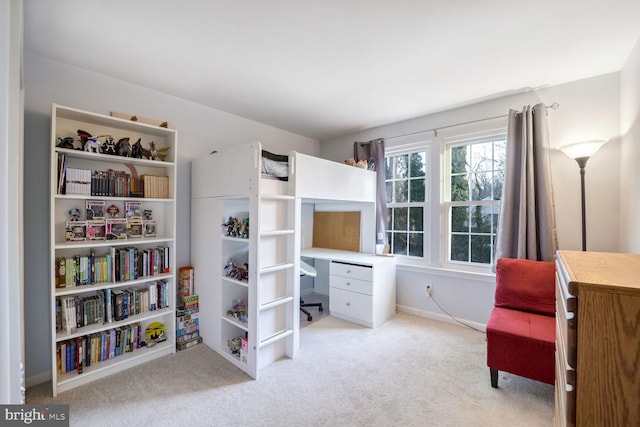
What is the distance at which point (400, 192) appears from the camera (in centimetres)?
345

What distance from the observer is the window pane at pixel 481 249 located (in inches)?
111

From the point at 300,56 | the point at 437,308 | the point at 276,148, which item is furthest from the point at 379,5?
the point at 437,308

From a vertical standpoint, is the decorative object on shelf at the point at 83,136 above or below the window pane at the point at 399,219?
above

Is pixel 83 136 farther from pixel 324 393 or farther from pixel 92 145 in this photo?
pixel 324 393

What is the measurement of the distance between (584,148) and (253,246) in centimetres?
273

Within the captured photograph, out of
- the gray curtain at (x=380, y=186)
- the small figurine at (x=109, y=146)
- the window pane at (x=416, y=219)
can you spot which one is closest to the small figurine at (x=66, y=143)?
the small figurine at (x=109, y=146)

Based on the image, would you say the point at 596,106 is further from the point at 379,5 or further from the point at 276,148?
the point at 276,148

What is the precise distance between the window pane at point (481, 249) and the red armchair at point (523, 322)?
53cm

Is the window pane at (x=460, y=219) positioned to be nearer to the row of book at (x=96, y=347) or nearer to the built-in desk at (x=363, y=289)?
the built-in desk at (x=363, y=289)

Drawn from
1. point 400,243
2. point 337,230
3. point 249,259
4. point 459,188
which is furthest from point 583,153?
point 249,259

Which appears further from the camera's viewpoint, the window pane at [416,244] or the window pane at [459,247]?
the window pane at [416,244]

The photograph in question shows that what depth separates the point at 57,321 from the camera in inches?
74.4

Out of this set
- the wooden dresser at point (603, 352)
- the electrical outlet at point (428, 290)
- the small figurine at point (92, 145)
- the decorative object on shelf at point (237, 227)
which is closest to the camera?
the wooden dresser at point (603, 352)

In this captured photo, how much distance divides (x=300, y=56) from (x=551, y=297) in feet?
8.80
